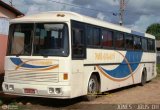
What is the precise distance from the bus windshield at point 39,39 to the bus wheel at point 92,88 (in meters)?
2.31

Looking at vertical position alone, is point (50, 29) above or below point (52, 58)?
above

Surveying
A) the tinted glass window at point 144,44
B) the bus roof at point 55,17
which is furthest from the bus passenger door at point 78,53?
the tinted glass window at point 144,44

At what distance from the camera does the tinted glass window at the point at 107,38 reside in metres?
15.8

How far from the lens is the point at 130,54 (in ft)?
63.6

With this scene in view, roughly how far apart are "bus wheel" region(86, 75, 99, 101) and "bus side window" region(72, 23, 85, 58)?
1.29m

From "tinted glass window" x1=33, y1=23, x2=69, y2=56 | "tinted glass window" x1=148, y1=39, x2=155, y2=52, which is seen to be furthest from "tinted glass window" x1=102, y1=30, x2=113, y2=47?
"tinted glass window" x1=148, y1=39, x2=155, y2=52

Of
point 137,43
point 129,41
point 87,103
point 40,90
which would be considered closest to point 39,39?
point 40,90

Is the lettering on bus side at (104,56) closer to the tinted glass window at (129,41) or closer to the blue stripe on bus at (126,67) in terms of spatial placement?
the blue stripe on bus at (126,67)

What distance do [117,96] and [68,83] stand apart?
4.44 metres

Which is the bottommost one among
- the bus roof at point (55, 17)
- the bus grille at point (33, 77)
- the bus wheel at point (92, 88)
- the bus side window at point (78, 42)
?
the bus wheel at point (92, 88)

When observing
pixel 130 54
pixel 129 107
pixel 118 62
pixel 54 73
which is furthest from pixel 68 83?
pixel 130 54

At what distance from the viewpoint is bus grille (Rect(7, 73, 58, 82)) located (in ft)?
40.8

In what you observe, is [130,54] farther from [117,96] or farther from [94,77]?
[94,77]

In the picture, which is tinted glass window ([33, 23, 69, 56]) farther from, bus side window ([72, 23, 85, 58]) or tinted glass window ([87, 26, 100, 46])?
tinted glass window ([87, 26, 100, 46])
